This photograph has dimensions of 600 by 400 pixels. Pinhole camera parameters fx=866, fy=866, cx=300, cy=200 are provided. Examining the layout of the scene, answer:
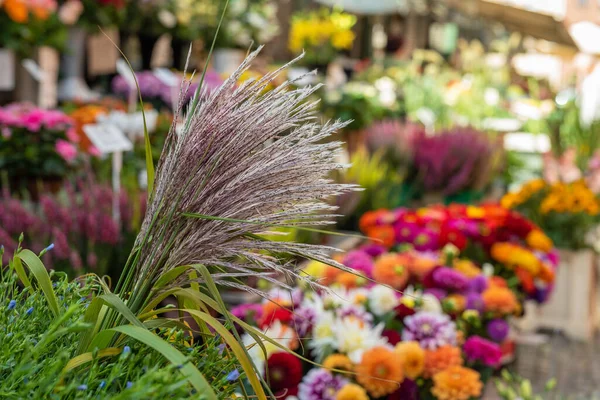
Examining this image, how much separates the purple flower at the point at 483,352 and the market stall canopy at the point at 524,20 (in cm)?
965

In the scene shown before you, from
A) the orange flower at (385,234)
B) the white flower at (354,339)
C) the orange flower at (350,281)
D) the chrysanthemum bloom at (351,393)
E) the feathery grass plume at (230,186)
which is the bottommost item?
the orange flower at (385,234)

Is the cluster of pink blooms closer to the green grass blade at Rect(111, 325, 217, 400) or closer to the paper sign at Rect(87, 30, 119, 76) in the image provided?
the paper sign at Rect(87, 30, 119, 76)

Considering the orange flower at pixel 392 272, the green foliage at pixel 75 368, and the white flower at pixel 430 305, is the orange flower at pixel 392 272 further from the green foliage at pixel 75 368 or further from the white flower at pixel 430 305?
the green foliage at pixel 75 368

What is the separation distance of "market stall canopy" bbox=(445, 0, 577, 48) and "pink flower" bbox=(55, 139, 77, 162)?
28.9 feet

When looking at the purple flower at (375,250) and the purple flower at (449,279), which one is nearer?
the purple flower at (449,279)

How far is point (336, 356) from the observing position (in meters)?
1.91

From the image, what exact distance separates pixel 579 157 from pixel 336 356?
12.5 ft

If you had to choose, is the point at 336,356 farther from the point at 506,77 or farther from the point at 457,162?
the point at 506,77

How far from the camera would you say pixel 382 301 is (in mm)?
2229

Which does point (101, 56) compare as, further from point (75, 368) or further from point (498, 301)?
point (75, 368)

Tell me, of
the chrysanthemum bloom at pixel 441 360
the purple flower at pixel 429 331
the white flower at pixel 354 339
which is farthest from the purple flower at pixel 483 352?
the white flower at pixel 354 339

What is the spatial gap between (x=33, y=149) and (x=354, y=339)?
69.8 inches

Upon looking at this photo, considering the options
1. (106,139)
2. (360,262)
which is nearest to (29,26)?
(106,139)

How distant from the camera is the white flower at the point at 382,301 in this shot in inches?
87.7
